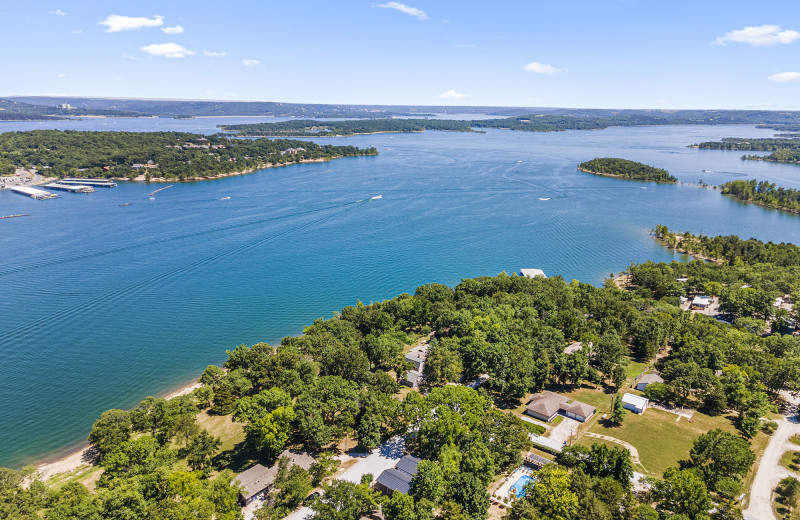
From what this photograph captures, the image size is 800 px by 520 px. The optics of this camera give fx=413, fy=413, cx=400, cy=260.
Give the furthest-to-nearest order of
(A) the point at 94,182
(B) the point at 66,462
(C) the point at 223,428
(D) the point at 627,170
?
(D) the point at 627,170 < (A) the point at 94,182 < (C) the point at 223,428 < (B) the point at 66,462

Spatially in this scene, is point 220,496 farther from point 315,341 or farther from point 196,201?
point 196,201

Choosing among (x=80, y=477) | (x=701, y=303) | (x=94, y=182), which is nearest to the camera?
(x=80, y=477)

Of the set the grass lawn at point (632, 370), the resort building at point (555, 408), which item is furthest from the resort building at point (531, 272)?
the resort building at point (555, 408)

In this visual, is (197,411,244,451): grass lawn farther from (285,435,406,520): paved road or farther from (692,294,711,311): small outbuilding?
(692,294,711,311): small outbuilding

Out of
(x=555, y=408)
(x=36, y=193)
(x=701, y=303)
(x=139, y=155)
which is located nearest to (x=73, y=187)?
(x=36, y=193)

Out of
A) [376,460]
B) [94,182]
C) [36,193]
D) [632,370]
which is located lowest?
[376,460]

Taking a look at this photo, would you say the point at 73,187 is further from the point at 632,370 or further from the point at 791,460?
the point at 791,460

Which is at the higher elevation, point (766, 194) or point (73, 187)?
point (766, 194)

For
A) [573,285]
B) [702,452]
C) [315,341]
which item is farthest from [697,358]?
[315,341]
